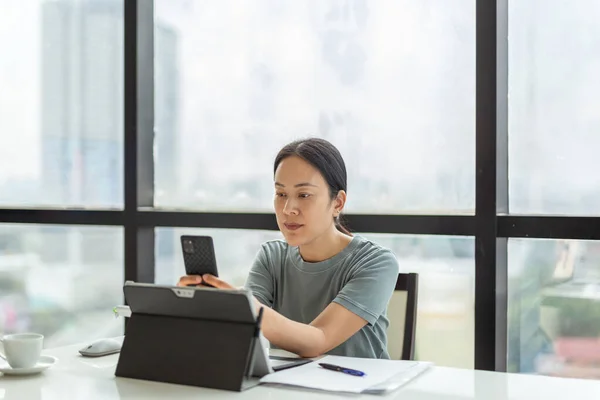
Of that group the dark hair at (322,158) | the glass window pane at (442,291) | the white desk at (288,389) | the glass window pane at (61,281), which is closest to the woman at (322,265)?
the dark hair at (322,158)

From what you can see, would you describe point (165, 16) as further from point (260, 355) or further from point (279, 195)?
point (260, 355)

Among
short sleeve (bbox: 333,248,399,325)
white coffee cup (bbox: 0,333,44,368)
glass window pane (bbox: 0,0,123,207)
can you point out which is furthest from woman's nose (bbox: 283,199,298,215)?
glass window pane (bbox: 0,0,123,207)

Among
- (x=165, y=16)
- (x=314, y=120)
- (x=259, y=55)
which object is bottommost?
(x=314, y=120)

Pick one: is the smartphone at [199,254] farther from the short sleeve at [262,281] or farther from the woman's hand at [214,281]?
the short sleeve at [262,281]

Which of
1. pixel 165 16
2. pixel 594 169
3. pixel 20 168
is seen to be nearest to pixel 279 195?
pixel 594 169

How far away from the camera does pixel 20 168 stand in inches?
138

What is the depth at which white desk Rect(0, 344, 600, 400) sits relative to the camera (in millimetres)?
1451

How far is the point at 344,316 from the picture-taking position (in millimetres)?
1976

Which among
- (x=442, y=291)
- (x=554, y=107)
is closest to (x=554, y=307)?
(x=442, y=291)

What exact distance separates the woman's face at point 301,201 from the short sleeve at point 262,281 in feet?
0.52

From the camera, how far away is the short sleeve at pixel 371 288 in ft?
6.56

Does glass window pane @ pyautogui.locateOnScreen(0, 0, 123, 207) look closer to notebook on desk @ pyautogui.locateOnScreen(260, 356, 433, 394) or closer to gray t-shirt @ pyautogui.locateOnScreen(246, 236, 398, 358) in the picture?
gray t-shirt @ pyautogui.locateOnScreen(246, 236, 398, 358)

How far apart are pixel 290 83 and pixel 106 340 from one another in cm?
137

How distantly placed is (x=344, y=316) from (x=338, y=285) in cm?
19
